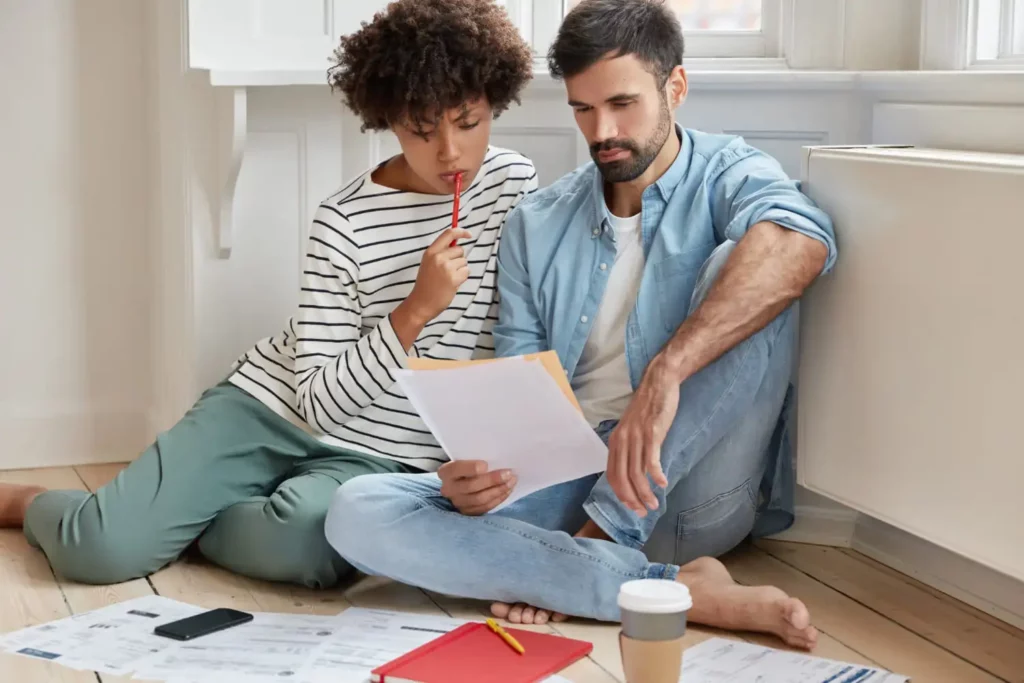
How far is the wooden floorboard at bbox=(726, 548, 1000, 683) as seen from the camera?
160 cm

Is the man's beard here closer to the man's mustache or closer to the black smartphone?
the man's mustache

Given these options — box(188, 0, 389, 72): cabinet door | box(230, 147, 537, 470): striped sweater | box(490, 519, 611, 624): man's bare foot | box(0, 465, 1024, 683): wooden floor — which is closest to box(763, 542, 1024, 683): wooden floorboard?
box(0, 465, 1024, 683): wooden floor

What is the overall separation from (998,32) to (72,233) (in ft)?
5.82

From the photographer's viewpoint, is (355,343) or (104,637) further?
(355,343)

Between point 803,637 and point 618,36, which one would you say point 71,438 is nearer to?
point 618,36

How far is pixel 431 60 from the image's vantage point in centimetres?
185

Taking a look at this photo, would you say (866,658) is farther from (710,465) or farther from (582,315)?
(582,315)

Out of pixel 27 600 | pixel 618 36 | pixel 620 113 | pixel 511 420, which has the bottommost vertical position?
pixel 27 600

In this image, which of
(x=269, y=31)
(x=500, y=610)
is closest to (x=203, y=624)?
(x=500, y=610)

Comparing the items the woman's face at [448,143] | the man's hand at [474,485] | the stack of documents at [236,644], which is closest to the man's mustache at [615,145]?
the woman's face at [448,143]

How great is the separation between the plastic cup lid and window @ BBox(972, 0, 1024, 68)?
1129 millimetres

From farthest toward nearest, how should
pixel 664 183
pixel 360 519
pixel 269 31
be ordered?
pixel 269 31, pixel 664 183, pixel 360 519

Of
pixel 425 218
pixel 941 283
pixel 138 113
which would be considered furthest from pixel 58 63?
pixel 941 283

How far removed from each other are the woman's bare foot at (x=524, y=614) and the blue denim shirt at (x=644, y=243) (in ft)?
1.15
